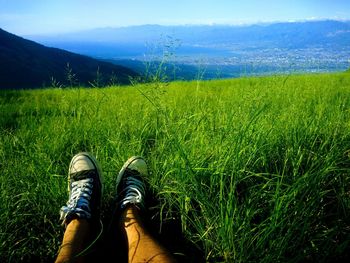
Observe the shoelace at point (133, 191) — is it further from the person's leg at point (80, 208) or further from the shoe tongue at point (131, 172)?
the person's leg at point (80, 208)

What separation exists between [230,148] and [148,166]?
1095mm

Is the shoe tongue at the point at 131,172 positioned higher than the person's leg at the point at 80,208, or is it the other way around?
the shoe tongue at the point at 131,172

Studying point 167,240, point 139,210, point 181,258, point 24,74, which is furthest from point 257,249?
point 24,74

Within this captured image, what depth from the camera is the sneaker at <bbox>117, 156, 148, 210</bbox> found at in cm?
282

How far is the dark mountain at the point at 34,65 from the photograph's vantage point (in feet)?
411

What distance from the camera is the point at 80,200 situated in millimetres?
2680

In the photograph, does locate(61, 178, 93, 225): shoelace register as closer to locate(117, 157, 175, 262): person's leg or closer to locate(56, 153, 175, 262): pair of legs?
locate(56, 153, 175, 262): pair of legs

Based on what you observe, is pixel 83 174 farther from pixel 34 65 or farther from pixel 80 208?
pixel 34 65

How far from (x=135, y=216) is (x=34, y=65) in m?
153

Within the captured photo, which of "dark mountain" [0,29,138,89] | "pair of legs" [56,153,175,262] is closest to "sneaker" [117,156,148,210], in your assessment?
"pair of legs" [56,153,175,262]

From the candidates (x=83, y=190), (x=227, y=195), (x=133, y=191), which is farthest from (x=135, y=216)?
(x=227, y=195)

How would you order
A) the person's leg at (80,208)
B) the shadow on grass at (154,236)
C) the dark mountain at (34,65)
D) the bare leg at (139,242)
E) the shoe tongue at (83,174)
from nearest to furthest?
the bare leg at (139,242), the person's leg at (80,208), the shadow on grass at (154,236), the shoe tongue at (83,174), the dark mountain at (34,65)

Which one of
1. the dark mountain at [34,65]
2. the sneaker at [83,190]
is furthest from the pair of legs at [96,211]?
the dark mountain at [34,65]

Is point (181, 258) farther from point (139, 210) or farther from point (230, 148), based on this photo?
point (230, 148)
